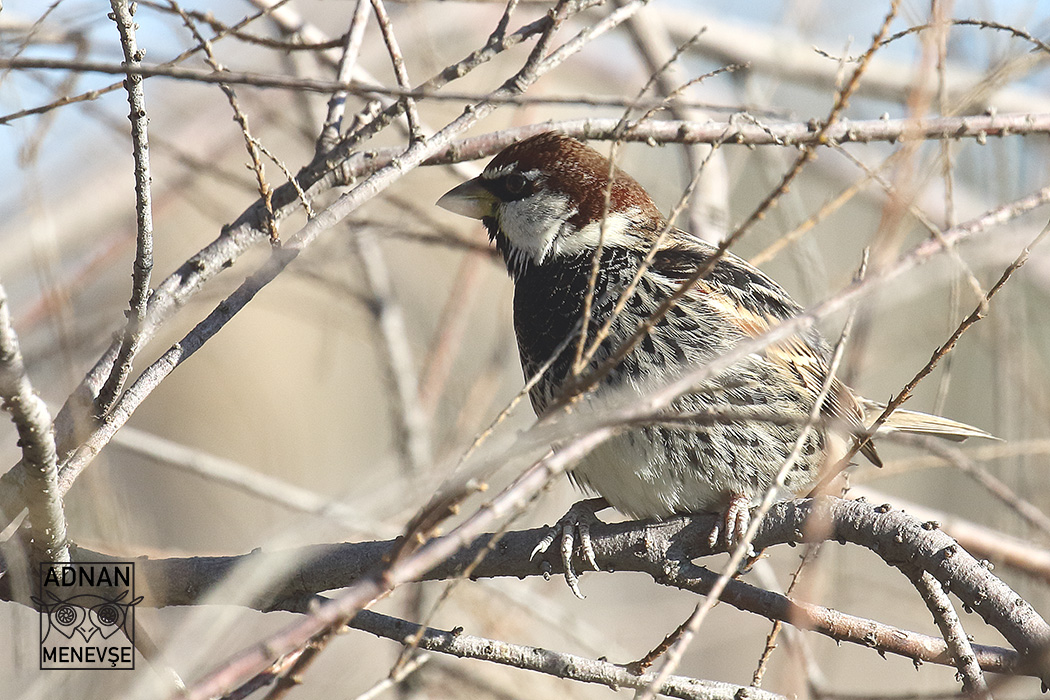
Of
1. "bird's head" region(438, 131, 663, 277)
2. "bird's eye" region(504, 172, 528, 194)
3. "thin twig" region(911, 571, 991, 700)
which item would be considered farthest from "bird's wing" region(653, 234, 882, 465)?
"thin twig" region(911, 571, 991, 700)

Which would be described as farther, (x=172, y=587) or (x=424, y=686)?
(x=424, y=686)

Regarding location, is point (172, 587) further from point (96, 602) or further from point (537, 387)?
point (537, 387)

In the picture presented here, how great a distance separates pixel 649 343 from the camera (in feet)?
9.63

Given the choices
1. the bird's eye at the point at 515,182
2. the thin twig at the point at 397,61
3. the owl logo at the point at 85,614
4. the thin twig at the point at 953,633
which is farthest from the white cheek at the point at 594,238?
the owl logo at the point at 85,614

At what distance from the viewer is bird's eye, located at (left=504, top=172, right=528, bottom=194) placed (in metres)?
3.52

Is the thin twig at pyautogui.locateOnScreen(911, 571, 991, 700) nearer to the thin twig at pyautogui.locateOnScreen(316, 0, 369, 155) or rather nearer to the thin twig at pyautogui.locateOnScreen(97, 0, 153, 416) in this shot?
the thin twig at pyautogui.locateOnScreen(97, 0, 153, 416)

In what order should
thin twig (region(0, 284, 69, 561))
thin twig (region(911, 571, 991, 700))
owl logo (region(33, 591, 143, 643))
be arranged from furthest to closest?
owl logo (region(33, 591, 143, 643)), thin twig (region(911, 571, 991, 700)), thin twig (region(0, 284, 69, 561))

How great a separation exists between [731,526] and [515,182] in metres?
1.47

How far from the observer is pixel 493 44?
8.57 feet

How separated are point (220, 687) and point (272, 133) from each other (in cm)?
786

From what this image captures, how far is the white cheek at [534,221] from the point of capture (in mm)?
3438

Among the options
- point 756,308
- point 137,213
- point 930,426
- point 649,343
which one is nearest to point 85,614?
point 137,213

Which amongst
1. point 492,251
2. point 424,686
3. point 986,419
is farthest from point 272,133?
point 986,419

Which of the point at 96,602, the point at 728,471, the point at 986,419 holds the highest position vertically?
the point at 986,419
